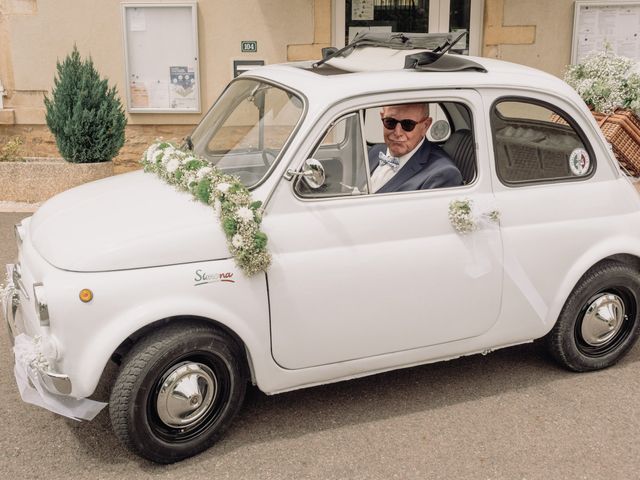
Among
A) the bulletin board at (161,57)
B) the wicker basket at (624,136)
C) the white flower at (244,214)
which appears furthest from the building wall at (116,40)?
the white flower at (244,214)

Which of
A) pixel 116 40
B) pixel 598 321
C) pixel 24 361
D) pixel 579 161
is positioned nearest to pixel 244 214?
pixel 24 361

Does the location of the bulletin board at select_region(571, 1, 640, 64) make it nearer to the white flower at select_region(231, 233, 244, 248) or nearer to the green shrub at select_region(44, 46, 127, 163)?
the green shrub at select_region(44, 46, 127, 163)

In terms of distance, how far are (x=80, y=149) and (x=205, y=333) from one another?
550cm

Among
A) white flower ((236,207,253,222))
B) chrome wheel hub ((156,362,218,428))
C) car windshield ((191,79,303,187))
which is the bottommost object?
chrome wheel hub ((156,362,218,428))

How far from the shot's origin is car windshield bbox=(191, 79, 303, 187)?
3801mm

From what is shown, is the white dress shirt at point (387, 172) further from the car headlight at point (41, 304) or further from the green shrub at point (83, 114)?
the green shrub at point (83, 114)

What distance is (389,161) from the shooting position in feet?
13.8

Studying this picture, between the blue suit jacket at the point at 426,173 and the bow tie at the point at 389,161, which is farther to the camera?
the bow tie at the point at 389,161

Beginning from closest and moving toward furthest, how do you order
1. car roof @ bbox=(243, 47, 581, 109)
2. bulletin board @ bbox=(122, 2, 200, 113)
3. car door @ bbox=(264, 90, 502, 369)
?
car door @ bbox=(264, 90, 502, 369), car roof @ bbox=(243, 47, 581, 109), bulletin board @ bbox=(122, 2, 200, 113)

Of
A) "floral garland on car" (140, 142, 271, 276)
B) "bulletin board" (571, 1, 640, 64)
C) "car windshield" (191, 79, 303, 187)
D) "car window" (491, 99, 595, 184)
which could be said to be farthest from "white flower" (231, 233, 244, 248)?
"bulletin board" (571, 1, 640, 64)

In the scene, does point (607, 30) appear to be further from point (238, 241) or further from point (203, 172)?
point (238, 241)

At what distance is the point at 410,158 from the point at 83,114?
5054 mm

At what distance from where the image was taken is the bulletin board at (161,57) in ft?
31.3

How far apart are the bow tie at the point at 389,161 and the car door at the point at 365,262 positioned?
1.14ft
